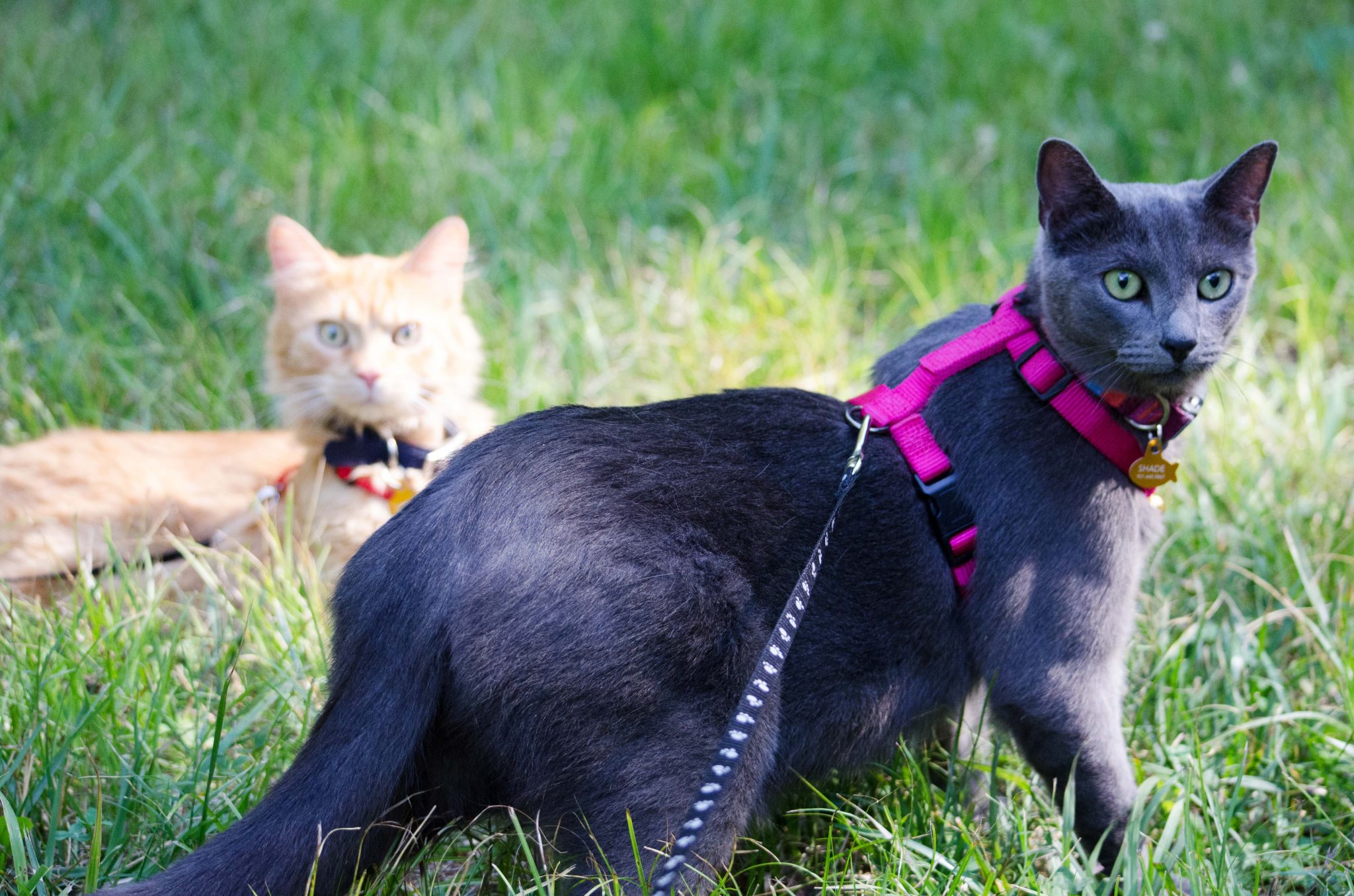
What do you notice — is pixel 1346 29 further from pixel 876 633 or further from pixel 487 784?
pixel 487 784

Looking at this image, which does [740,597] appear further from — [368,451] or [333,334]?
[333,334]

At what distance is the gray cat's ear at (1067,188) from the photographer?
1796mm

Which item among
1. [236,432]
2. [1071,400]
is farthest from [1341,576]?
[236,432]

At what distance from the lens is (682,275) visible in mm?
3432

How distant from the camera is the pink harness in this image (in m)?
1.80

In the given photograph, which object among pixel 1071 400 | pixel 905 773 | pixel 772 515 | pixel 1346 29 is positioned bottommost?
pixel 905 773

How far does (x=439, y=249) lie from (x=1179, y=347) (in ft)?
5.64

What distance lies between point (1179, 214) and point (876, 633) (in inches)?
32.9

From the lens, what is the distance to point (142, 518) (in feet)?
8.29

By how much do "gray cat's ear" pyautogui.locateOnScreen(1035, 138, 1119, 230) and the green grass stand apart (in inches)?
35.1

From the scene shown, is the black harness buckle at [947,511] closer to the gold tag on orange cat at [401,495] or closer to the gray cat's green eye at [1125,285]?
the gray cat's green eye at [1125,285]

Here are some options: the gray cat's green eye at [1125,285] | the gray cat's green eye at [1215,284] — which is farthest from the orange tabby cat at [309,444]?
the gray cat's green eye at [1215,284]

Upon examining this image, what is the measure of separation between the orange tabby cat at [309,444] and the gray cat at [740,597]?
984mm

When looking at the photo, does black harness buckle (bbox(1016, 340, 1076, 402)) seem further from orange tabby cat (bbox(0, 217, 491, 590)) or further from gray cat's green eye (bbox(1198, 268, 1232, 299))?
orange tabby cat (bbox(0, 217, 491, 590))
